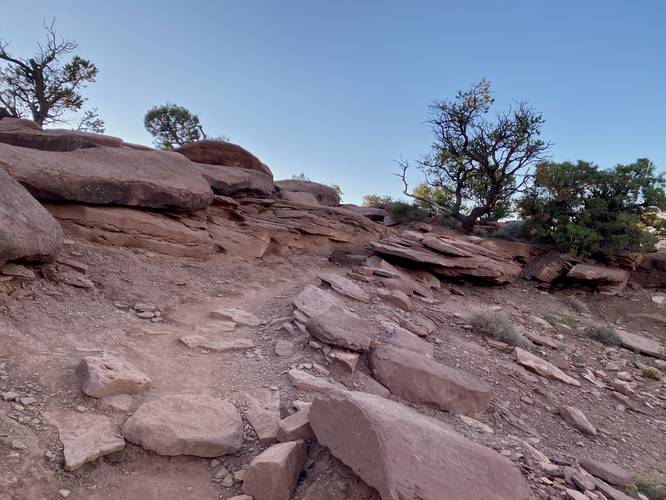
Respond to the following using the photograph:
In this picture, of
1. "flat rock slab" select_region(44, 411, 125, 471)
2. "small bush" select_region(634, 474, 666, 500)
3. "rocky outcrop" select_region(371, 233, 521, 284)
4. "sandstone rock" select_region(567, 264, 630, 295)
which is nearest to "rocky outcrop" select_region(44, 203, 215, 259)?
"flat rock slab" select_region(44, 411, 125, 471)

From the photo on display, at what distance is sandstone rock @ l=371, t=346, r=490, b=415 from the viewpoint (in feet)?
15.0

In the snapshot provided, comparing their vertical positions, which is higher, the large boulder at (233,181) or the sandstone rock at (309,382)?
the large boulder at (233,181)

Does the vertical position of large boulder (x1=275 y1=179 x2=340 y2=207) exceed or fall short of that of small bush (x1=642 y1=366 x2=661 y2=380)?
it exceeds it

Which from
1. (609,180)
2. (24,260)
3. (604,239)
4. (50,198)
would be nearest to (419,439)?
(24,260)

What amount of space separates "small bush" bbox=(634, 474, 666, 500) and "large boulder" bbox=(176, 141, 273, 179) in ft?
43.7

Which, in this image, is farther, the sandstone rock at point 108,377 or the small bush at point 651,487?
the small bush at point 651,487

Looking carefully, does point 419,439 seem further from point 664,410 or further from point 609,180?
point 609,180

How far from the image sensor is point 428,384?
15.2 ft

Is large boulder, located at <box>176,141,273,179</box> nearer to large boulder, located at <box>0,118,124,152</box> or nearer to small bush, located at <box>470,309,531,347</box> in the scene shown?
large boulder, located at <box>0,118,124,152</box>

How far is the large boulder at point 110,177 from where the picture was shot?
6750 mm

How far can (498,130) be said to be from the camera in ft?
55.5

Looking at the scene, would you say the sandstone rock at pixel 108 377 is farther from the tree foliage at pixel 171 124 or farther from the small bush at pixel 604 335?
the tree foliage at pixel 171 124

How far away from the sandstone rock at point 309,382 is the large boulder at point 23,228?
3837 millimetres

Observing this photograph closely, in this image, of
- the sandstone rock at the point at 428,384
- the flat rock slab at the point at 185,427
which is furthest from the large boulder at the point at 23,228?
the sandstone rock at the point at 428,384
